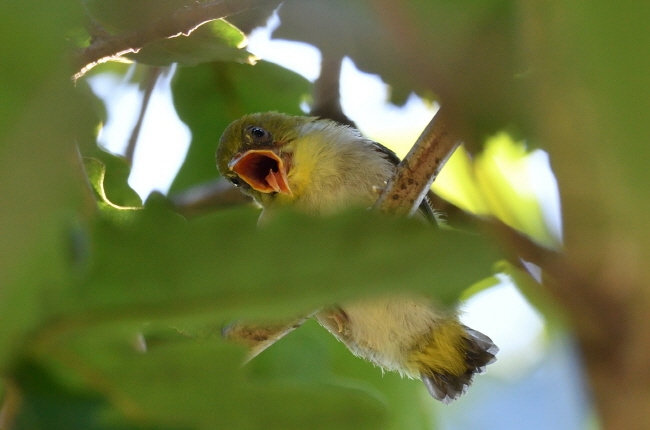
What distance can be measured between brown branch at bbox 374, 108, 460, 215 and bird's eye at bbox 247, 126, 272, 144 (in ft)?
4.42

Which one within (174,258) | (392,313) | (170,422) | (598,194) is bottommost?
(170,422)

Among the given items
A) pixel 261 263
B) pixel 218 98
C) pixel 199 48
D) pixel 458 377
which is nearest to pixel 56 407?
pixel 261 263

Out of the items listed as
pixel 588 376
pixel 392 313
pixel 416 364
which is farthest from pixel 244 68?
pixel 588 376

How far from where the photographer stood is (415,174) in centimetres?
165

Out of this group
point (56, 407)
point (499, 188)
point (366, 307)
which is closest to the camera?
point (56, 407)

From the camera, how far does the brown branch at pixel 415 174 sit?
5.17 ft

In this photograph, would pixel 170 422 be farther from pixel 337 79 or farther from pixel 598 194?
pixel 337 79

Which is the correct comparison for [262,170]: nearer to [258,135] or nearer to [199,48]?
[258,135]

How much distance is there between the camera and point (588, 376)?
0.58 metres

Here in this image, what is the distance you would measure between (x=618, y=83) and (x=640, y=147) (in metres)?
0.05

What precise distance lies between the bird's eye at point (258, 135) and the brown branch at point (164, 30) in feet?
3.50

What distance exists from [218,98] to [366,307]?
107 centimetres

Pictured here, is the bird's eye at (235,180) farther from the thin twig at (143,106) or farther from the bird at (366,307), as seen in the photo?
the thin twig at (143,106)

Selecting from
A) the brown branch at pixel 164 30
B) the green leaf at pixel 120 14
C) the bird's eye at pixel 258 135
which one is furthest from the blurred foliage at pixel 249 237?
the bird's eye at pixel 258 135
